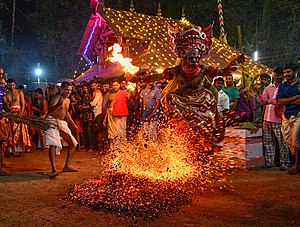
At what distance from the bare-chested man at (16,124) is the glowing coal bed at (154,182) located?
403 centimetres

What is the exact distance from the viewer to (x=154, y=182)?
Answer: 5.15 metres

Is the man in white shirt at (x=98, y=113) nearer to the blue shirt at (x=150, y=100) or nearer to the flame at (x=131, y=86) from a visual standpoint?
the flame at (x=131, y=86)

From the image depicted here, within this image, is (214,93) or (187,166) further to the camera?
(214,93)

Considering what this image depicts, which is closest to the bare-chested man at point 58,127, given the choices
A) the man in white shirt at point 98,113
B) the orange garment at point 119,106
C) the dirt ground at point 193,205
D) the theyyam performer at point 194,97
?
the dirt ground at point 193,205

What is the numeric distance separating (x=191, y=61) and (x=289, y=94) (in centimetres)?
230

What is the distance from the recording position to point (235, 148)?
7715 mm

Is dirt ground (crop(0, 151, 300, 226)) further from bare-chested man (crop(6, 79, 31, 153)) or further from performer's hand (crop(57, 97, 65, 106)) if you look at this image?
bare-chested man (crop(6, 79, 31, 153))

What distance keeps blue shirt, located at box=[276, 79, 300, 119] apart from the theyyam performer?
5.45 feet

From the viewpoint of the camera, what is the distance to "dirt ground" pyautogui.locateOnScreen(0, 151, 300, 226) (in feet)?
13.5

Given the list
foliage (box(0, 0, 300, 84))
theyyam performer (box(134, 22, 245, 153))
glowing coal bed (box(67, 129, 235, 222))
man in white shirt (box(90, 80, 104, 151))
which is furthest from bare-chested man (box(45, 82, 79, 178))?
foliage (box(0, 0, 300, 84))

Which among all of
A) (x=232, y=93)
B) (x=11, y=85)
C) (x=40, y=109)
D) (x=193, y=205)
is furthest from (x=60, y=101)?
(x=40, y=109)

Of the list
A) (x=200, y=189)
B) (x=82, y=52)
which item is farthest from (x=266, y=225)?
(x=82, y=52)

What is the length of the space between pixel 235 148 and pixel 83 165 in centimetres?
345

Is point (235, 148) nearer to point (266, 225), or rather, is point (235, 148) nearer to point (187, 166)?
point (187, 166)
